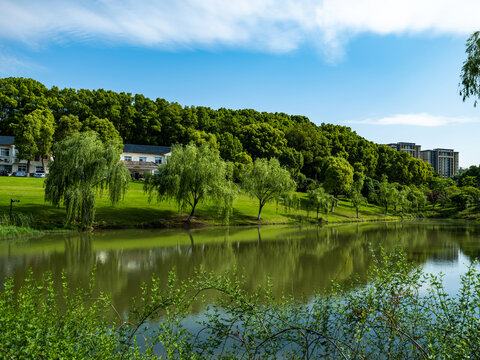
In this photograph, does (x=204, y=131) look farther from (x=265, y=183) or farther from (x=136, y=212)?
(x=136, y=212)

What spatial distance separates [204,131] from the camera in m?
82.1

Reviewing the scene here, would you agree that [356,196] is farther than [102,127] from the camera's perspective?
No

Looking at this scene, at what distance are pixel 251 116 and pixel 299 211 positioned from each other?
5886 centimetres

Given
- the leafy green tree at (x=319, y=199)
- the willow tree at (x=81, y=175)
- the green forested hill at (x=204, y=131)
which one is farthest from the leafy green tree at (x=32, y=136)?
the leafy green tree at (x=319, y=199)

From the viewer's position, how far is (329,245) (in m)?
26.0

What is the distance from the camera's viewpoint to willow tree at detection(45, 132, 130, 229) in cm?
2831

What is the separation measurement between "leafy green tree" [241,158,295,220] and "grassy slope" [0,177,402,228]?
2.97 m

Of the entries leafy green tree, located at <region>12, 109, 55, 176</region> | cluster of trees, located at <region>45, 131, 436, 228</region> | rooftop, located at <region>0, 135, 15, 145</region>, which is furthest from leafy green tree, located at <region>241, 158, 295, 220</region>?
rooftop, located at <region>0, 135, 15, 145</region>

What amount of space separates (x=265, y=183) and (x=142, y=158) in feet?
129

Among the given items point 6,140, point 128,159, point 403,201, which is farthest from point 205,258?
point 6,140

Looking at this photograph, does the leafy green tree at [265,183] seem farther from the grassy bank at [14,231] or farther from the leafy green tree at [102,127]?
the leafy green tree at [102,127]

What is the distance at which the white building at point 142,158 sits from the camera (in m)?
69.6

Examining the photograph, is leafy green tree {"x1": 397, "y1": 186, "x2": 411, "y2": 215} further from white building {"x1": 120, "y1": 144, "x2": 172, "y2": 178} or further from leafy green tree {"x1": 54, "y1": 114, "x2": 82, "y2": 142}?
leafy green tree {"x1": 54, "y1": 114, "x2": 82, "y2": 142}

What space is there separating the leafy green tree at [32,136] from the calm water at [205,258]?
124 feet
